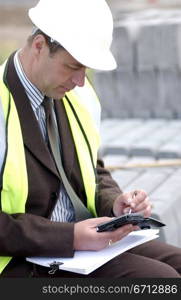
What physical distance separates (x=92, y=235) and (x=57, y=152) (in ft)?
1.31

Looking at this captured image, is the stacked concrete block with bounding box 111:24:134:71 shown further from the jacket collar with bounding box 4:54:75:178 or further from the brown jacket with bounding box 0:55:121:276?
the jacket collar with bounding box 4:54:75:178

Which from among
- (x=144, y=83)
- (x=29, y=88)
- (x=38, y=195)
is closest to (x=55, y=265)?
(x=38, y=195)

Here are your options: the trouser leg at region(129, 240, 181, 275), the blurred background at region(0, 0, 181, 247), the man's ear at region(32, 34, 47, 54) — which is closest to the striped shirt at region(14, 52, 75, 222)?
the man's ear at region(32, 34, 47, 54)

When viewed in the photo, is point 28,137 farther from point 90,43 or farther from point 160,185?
point 160,185

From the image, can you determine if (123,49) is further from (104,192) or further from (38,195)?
(38,195)

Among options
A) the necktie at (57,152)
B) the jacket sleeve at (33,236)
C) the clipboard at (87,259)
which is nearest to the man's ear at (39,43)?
the necktie at (57,152)

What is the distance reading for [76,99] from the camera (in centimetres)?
349

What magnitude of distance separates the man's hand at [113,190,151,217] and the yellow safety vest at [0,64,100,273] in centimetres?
11

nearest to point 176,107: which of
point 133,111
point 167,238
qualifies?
point 133,111

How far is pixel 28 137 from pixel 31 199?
24 centimetres

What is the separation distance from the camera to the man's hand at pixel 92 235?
3074mm

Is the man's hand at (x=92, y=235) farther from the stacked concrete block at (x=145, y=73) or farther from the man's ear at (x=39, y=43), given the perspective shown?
the stacked concrete block at (x=145, y=73)

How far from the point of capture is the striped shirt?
10.5ft

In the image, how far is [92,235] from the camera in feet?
10.1
